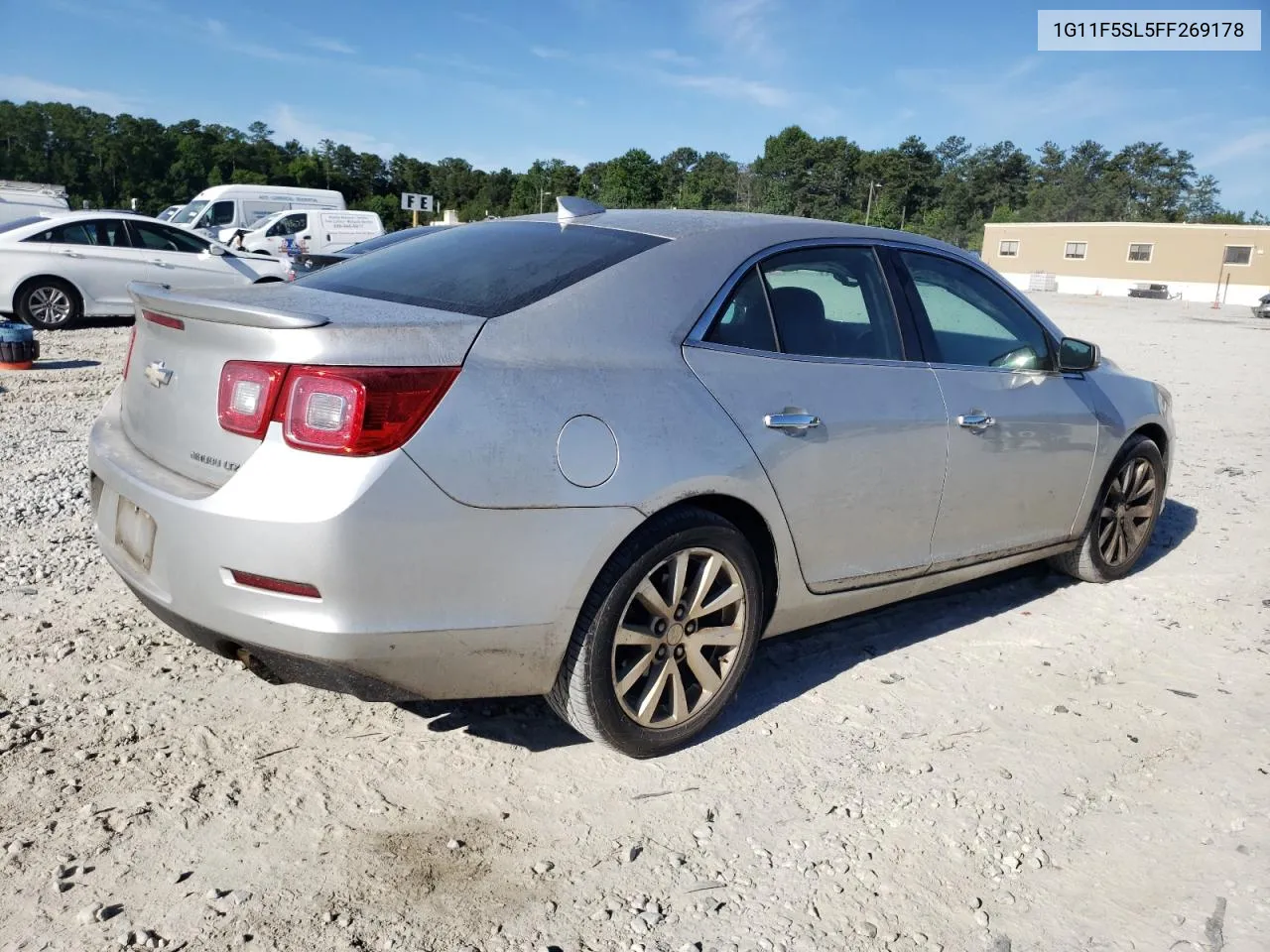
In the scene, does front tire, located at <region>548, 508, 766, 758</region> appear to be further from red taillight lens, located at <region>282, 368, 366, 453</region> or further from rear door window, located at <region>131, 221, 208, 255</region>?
rear door window, located at <region>131, 221, 208, 255</region>

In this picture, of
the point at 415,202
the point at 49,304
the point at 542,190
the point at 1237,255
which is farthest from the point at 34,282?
the point at 542,190

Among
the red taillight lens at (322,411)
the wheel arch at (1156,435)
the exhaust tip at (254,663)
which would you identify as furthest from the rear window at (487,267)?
the wheel arch at (1156,435)

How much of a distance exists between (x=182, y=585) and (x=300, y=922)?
0.89 m

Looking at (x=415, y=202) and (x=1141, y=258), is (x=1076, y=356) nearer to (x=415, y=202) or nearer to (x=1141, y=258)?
(x=415, y=202)

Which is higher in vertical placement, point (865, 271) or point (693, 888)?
point (865, 271)

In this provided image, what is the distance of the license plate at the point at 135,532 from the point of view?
2707mm

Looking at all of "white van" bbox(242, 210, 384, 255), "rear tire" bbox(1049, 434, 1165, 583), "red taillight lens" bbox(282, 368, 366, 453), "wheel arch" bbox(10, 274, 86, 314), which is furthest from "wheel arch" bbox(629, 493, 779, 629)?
"white van" bbox(242, 210, 384, 255)

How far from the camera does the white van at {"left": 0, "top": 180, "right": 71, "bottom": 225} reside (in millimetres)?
23828

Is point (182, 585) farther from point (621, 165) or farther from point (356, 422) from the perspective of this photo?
point (621, 165)

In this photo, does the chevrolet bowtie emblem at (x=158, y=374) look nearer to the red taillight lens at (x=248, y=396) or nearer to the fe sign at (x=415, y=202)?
the red taillight lens at (x=248, y=396)

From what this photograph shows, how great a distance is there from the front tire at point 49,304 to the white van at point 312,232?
1180 cm

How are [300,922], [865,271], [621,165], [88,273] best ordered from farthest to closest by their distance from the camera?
[621,165] < [88,273] < [865,271] < [300,922]

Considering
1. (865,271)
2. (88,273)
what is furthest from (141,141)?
(865,271)

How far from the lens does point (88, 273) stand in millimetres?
12641
